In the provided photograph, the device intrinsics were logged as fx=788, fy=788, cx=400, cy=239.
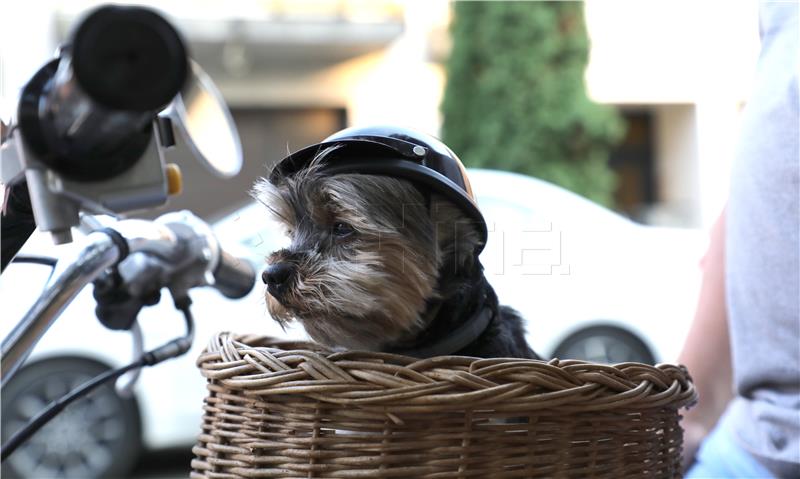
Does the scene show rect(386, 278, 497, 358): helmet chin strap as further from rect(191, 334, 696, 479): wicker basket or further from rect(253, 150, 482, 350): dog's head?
rect(191, 334, 696, 479): wicker basket

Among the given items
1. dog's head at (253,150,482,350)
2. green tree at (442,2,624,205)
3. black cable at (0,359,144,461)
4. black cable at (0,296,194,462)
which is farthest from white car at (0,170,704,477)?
green tree at (442,2,624,205)

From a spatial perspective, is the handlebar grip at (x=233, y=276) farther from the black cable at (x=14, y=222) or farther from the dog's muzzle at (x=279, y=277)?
the black cable at (x=14, y=222)

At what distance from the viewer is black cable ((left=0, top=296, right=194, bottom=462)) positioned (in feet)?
3.67

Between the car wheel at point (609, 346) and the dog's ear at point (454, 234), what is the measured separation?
361 cm

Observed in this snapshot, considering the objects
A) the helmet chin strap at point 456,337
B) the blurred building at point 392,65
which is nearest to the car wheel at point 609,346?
the helmet chin strap at point 456,337

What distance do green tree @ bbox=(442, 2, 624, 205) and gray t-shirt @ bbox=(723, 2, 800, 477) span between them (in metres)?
7.36

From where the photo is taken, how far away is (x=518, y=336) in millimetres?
1588

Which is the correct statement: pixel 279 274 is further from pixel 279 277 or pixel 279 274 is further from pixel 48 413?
pixel 48 413

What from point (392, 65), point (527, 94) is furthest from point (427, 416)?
point (392, 65)

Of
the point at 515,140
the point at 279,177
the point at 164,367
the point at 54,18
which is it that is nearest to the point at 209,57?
the point at 54,18

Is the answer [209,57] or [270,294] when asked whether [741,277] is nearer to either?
[270,294]

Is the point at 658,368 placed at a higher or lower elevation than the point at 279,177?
lower

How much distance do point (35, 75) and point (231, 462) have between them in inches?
21.8

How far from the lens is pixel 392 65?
1127 cm
